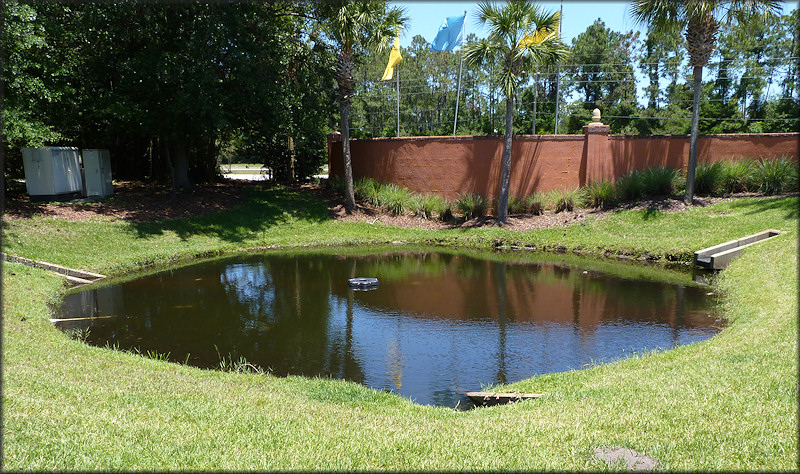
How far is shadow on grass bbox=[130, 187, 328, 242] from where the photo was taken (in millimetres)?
17359

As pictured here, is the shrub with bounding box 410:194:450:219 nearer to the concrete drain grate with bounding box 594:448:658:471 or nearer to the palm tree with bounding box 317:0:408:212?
the palm tree with bounding box 317:0:408:212

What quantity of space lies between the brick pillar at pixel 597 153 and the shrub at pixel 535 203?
1646 millimetres

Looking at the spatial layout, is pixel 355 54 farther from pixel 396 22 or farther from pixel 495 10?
pixel 495 10

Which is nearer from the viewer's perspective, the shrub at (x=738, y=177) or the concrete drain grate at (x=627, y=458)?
the concrete drain grate at (x=627, y=458)

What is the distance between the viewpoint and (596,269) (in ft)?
47.2

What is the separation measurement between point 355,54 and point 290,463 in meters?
18.6

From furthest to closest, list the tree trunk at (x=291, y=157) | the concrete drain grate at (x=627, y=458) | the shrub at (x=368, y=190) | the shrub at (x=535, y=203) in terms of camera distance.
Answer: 1. the tree trunk at (x=291, y=157)
2. the shrub at (x=368, y=190)
3. the shrub at (x=535, y=203)
4. the concrete drain grate at (x=627, y=458)

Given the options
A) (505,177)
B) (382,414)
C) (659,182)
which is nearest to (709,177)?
(659,182)

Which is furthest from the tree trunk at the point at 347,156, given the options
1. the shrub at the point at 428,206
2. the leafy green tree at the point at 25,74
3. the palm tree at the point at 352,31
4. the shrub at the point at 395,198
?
the leafy green tree at the point at 25,74

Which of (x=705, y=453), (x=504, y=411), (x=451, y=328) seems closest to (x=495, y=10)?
(x=451, y=328)

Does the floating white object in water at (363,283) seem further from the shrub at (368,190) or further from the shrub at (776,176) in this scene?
the shrub at (776,176)

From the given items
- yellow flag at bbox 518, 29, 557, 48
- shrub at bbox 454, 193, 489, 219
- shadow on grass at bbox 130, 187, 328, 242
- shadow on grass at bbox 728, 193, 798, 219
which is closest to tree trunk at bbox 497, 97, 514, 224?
shrub at bbox 454, 193, 489, 219

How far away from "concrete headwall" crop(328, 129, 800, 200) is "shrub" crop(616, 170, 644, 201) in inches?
25.3

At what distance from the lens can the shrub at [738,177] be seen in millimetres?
17938
